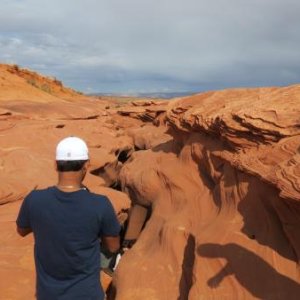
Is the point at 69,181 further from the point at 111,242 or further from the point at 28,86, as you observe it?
the point at 28,86

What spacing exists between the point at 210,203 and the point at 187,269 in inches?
58.5

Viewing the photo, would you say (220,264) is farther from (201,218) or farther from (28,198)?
(28,198)

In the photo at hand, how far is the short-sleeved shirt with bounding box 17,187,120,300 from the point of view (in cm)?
278

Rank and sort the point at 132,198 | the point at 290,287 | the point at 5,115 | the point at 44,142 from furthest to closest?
the point at 5,115
the point at 44,142
the point at 132,198
the point at 290,287

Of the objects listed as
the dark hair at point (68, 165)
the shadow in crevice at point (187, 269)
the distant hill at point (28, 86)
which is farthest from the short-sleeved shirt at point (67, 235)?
the distant hill at point (28, 86)

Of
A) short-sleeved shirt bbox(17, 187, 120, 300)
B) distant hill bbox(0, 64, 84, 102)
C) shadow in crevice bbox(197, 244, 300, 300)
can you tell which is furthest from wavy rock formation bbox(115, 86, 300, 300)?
distant hill bbox(0, 64, 84, 102)

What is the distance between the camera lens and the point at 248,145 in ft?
21.7

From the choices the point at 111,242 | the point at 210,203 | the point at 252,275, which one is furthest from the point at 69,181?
the point at 210,203

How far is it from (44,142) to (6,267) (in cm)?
884

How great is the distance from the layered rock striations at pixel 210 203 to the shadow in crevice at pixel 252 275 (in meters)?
0.01

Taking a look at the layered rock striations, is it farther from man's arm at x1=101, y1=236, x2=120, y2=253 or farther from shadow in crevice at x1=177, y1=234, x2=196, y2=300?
man's arm at x1=101, y1=236, x2=120, y2=253

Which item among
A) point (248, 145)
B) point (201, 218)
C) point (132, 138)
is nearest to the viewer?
point (248, 145)

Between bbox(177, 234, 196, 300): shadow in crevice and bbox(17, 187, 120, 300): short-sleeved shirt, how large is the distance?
3.14m

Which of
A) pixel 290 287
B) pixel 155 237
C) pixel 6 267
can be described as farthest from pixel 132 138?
pixel 290 287
